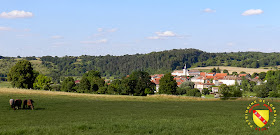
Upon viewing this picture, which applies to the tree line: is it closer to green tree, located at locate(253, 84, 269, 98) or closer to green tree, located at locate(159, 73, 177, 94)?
green tree, located at locate(159, 73, 177, 94)

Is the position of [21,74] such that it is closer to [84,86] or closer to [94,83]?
[84,86]

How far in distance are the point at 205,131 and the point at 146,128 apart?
4.11 metres

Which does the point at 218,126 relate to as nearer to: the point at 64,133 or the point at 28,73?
the point at 64,133

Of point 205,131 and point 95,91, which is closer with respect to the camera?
point 205,131

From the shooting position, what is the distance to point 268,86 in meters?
181

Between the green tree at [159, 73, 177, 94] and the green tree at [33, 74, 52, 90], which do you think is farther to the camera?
the green tree at [33, 74, 52, 90]

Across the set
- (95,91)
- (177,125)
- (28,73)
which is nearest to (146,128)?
(177,125)

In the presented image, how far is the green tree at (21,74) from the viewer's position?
113438 millimetres

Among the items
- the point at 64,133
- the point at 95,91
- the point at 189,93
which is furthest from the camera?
the point at 189,93

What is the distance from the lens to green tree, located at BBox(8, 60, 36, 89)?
113438 mm

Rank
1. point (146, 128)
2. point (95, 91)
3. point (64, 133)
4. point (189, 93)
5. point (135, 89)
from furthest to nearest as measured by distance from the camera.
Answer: point (189, 93) → point (95, 91) → point (135, 89) → point (146, 128) → point (64, 133)

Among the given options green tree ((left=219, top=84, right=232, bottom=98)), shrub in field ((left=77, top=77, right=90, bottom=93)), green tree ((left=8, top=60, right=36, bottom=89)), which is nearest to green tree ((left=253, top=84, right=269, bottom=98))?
green tree ((left=219, top=84, right=232, bottom=98))

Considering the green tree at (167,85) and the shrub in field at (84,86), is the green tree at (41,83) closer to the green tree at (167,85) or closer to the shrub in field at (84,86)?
the shrub in field at (84,86)

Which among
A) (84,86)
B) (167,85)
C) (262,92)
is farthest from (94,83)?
(262,92)
